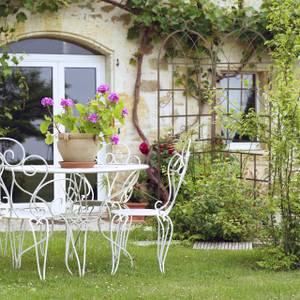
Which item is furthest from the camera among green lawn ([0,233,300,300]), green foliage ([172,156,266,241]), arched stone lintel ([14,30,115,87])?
arched stone lintel ([14,30,115,87])

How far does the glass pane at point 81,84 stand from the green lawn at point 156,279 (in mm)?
3466

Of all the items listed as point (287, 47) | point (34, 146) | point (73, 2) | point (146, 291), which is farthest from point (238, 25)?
point (146, 291)

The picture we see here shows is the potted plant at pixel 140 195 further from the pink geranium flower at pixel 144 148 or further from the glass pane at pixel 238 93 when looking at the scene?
the glass pane at pixel 238 93

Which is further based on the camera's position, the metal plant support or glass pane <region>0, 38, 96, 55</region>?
the metal plant support

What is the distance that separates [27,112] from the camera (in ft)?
32.3

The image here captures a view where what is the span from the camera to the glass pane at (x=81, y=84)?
10.1m

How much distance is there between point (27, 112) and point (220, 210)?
11.4 feet

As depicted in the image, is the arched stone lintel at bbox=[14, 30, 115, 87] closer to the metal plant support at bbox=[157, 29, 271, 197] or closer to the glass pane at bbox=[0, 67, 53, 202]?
the glass pane at bbox=[0, 67, 53, 202]

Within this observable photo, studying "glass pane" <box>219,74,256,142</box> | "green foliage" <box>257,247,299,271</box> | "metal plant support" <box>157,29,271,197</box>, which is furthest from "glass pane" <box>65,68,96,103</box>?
"green foliage" <box>257,247,299,271</box>

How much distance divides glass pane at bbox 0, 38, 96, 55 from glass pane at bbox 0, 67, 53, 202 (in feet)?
0.73

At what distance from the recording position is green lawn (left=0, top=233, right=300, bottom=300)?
521 centimetres

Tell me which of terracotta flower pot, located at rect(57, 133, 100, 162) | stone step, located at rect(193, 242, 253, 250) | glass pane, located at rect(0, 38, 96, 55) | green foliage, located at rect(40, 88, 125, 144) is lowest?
stone step, located at rect(193, 242, 253, 250)

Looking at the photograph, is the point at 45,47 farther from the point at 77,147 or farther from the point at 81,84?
the point at 77,147

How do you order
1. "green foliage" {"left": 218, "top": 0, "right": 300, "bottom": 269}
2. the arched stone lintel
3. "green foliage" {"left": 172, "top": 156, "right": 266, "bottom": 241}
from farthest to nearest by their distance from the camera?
1. the arched stone lintel
2. "green foliage" {"left": 172, "top": 156, "right": 266, "bottom": 241}
3. "green foliage" {"left": 218, "top": 0, "right": 300, "bottom": 269}
